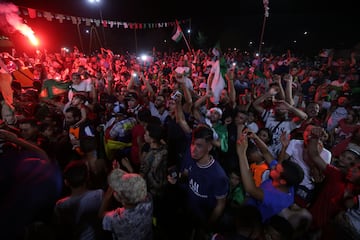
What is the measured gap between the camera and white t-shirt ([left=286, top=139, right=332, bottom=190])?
3.25 metres

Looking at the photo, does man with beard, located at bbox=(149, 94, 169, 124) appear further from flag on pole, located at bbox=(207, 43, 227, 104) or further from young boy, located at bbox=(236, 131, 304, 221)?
young boy, located at bbox=(236, 131, 304, 221)

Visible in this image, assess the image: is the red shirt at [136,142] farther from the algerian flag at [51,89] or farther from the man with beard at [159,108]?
the algerian flag at [51,89]

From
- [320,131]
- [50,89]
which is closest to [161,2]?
[50,89]

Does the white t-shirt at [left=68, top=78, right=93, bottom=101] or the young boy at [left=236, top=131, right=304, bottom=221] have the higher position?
the white t-shirt at [left=68, top=78, right=93, bottom=101]

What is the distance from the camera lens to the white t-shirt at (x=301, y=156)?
10.7 ft

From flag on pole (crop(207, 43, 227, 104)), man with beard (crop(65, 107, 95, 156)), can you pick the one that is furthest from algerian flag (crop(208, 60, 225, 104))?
man with beard (crop(65, 107, 95, 156))

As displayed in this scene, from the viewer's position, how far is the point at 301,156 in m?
3.49

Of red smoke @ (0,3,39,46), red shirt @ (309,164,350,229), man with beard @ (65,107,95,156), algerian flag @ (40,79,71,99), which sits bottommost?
red shirt @ (309,164,350,229)

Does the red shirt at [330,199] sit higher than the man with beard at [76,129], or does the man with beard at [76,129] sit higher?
the man with beard at [76,129]

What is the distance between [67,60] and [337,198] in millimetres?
14243

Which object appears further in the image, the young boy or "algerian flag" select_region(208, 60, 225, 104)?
"algerian flag" select_region(208, 60, 225, 104)

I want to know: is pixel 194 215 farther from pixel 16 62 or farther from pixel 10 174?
pixel 16 62

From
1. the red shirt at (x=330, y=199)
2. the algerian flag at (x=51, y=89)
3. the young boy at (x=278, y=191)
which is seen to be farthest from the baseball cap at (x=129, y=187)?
the algerian flag at (x=51, y=89)

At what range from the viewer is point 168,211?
360 cm
